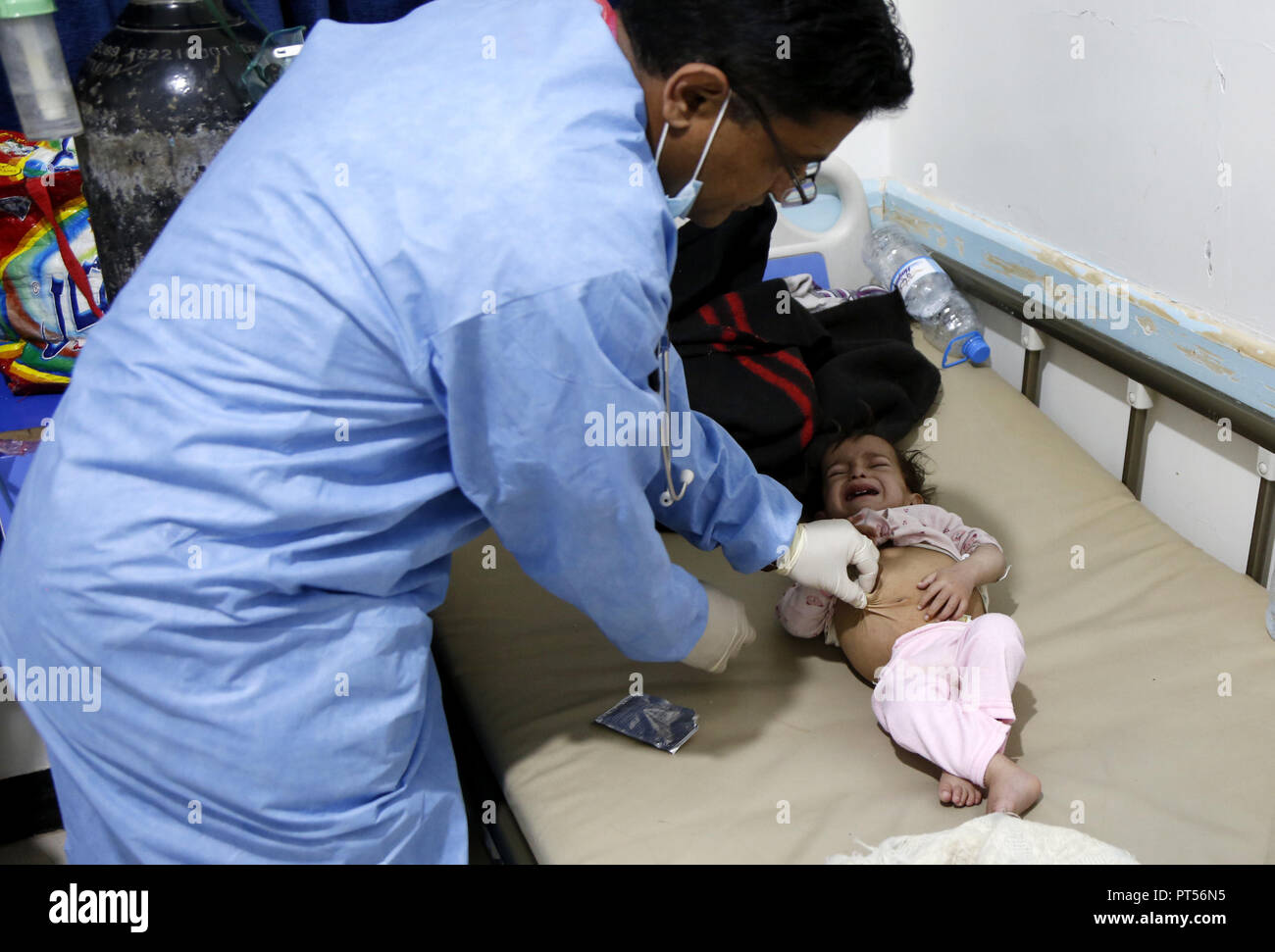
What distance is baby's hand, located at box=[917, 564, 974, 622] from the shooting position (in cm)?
195

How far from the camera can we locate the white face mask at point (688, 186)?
4.03 ft

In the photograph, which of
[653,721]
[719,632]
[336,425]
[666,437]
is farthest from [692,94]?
[653,721]

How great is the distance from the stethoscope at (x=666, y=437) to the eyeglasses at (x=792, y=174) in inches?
9.2

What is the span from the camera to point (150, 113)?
1970 millimetres

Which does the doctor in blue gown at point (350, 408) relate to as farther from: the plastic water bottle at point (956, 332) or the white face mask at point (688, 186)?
the plastic water bottle at point (956, 332)

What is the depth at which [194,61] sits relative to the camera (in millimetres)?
2002

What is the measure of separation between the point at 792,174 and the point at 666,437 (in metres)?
0.35

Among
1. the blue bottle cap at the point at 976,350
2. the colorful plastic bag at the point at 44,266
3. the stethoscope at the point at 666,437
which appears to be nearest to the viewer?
the stethoscope at the point at 666,437

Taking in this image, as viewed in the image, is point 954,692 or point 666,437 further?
point 954,692

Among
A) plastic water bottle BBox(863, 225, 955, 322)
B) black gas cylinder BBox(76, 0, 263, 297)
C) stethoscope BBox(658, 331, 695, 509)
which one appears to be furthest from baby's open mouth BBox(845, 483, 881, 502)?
black gas cylinder BBox(76, 0, 263, 297)

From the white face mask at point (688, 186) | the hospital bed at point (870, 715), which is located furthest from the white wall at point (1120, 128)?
the white face mask at point (688, 186)

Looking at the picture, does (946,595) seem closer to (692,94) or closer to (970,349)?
(970,349)
